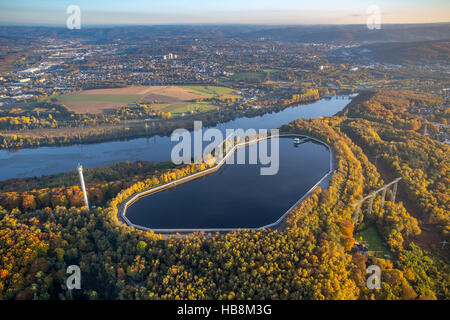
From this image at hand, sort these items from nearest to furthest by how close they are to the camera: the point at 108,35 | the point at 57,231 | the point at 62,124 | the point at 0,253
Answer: the point at 0,253 → the point at 57,231 → the point at 62,124 → the point at 108,35

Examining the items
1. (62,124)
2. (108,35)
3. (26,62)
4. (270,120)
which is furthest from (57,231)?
(108,35)

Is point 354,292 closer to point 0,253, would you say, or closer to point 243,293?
point 243,293

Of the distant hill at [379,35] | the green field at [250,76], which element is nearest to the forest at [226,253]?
the green field at [250,76]

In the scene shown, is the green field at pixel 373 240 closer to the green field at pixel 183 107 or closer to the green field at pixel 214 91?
the green field at pixel 183 107

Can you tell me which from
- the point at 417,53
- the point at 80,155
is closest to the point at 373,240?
the point at 80,155

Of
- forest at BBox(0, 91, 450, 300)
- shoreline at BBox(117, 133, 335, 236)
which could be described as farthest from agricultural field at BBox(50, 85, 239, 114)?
forest at BBox(0, 91, 450, 300)

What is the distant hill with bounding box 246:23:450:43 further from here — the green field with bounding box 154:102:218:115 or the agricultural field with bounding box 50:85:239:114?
the green field with bounding box 154:102:218:115

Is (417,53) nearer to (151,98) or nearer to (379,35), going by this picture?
(379,35)
